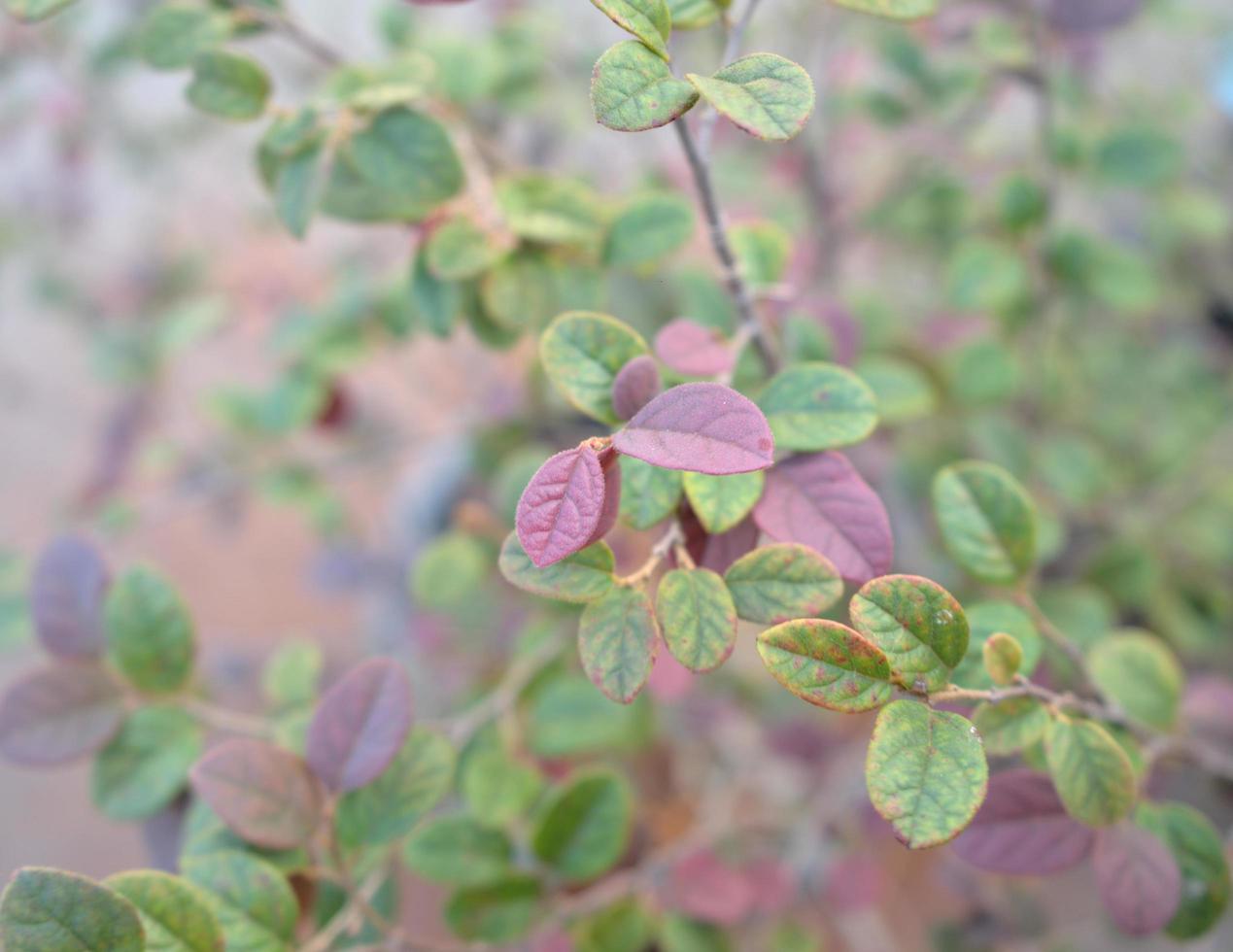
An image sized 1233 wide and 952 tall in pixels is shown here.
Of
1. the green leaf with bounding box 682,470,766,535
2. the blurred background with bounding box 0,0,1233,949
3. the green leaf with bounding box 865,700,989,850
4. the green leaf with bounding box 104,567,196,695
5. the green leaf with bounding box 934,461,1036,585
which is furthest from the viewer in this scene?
the blurred background with bounding box 0,0,1233,949

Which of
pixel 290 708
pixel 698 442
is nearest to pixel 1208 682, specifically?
pixel 698 442

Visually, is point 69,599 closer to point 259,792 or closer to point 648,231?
point 259,792

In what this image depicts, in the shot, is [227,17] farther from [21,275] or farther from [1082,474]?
[21,275]

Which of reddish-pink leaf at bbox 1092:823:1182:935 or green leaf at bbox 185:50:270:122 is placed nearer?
reddish-pink leaf at bbox 1092:823:1182:935

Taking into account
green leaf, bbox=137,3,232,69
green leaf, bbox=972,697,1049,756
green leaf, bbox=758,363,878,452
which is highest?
green leaf, bbox=137,3,232,69

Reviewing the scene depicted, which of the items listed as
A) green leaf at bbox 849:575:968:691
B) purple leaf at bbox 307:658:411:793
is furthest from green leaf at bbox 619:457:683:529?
purple leaf at bbox 307:658:411:793

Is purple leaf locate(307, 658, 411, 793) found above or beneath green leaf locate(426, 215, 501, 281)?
beneath

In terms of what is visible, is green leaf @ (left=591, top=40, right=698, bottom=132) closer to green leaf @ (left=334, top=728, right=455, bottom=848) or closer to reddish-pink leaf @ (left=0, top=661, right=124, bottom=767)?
green leaf @ (left=334, top=728, right=455, bottom=848)
